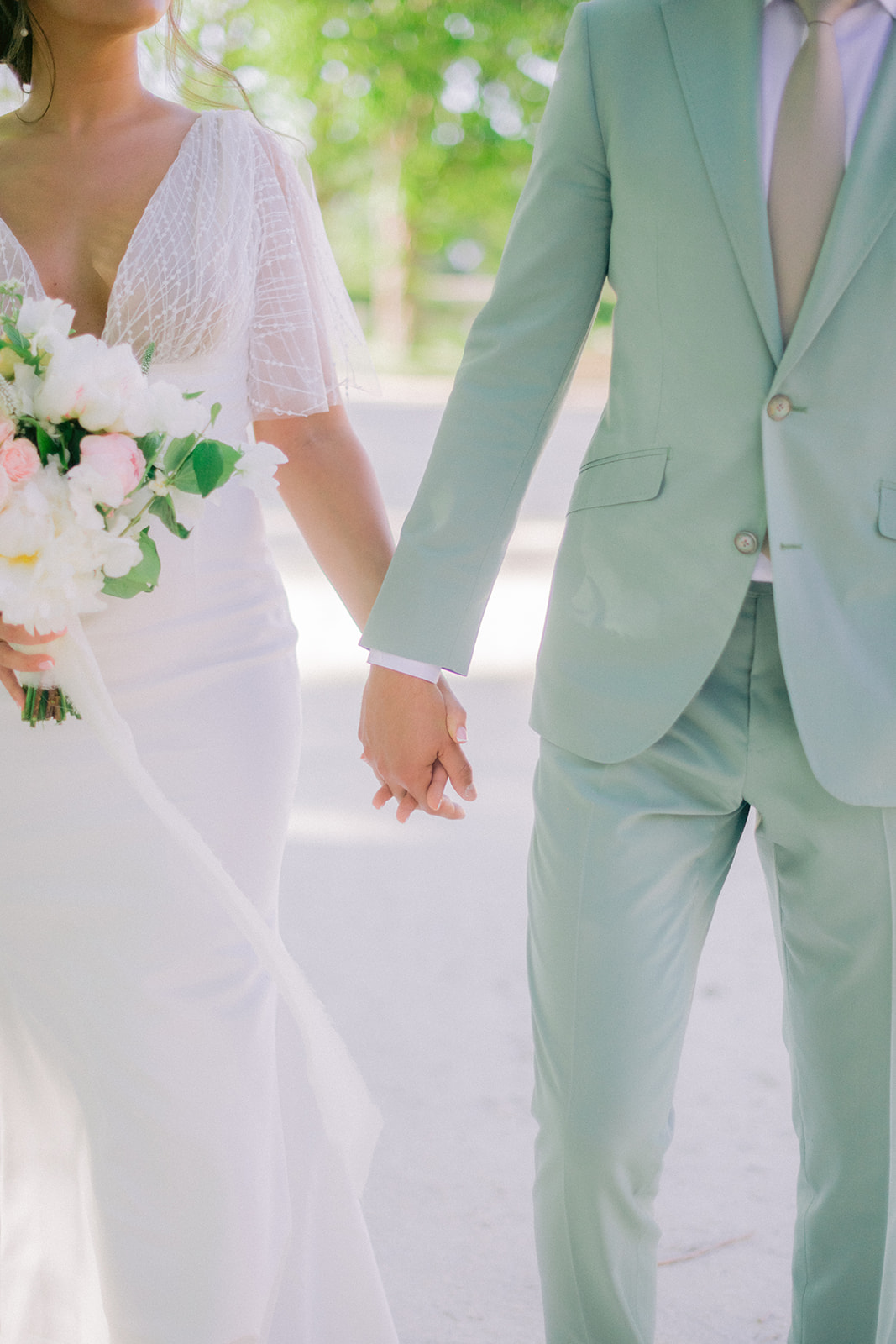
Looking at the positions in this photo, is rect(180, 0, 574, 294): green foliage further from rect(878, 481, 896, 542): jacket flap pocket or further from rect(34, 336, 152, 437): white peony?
rect(878, 481, 896, 542): jacket flap pocket

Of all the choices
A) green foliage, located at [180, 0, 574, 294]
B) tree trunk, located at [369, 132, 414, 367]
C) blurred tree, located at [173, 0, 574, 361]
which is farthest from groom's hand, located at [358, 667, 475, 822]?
tree trunk, located at [369, 132, 414, 367]

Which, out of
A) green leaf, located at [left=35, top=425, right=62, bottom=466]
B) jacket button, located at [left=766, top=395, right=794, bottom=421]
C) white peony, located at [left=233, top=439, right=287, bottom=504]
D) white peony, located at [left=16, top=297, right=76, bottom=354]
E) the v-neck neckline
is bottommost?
white peony, located at [left=233, top=439, right=287, bottom=504]

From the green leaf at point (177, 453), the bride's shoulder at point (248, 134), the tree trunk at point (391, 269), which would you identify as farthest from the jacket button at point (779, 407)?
the tree trunk at point (391, 269)

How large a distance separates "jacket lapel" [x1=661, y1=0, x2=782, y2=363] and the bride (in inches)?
32.0

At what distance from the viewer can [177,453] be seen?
1895 millimetres

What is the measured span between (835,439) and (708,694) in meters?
0.36

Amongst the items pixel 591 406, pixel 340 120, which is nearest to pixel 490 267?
pixel 340 120

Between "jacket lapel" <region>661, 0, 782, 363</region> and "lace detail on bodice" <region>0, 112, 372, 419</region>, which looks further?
"lace detail on bodice" <region>0, 112, 372, 419</region>

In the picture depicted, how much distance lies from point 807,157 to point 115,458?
0.92m

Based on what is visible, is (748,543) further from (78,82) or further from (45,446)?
(78,82)

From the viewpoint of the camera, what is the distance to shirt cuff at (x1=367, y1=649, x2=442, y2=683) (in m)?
2.08

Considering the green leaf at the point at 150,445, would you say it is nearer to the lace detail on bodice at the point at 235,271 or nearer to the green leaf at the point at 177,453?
the green leaf at the point at 177,453

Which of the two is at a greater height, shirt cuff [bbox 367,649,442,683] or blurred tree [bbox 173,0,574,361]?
blurred tree [bbox 173,0,574,361]

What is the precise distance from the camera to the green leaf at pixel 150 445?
74.0 inches
